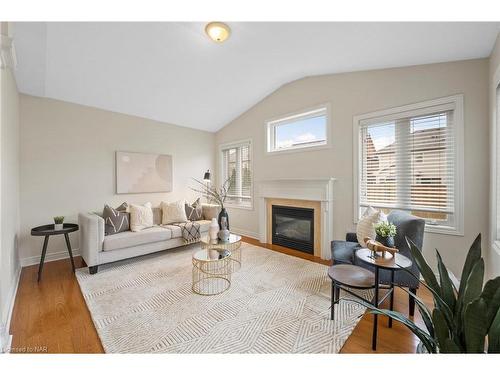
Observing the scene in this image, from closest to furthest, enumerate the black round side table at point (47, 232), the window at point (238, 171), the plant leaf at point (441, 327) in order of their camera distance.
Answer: the plant leaf at point (441, 327) → the black round side table at point (47, 232) → the window at point (238, 171)

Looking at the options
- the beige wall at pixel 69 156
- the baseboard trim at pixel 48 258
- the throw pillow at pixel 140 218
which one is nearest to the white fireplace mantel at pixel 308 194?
the throw pillow at pixel 140 218

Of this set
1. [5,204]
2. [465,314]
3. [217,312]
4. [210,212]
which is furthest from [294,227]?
[5,204]

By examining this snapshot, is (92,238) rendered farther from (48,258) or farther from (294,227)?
(294,227)

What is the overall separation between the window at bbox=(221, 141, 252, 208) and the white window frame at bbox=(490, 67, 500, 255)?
3395mm

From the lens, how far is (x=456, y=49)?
2.10 m

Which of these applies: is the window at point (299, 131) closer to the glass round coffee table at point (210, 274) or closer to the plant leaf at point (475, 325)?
the glass round coffee table at point (210, 274)

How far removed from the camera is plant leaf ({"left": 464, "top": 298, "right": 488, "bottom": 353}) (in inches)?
29.6

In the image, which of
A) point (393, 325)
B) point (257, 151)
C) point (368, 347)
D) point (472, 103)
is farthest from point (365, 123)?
point (368, 347)

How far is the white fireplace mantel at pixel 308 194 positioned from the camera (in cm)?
325

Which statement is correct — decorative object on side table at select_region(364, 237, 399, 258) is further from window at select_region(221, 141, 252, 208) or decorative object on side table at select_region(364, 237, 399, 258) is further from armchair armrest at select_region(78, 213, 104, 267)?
armchair armrest at select_region(78, 213, 104, 267)

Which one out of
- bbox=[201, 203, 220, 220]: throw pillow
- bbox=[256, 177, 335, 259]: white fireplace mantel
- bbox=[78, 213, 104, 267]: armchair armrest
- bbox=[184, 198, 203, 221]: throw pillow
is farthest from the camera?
bbox=[201, 203, 220, 220]: throw pillow

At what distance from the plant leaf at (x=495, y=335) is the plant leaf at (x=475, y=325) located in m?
0.05

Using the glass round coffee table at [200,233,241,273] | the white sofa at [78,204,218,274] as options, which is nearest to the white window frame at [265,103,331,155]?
the glass round coffee table at [200,233,241,273]
